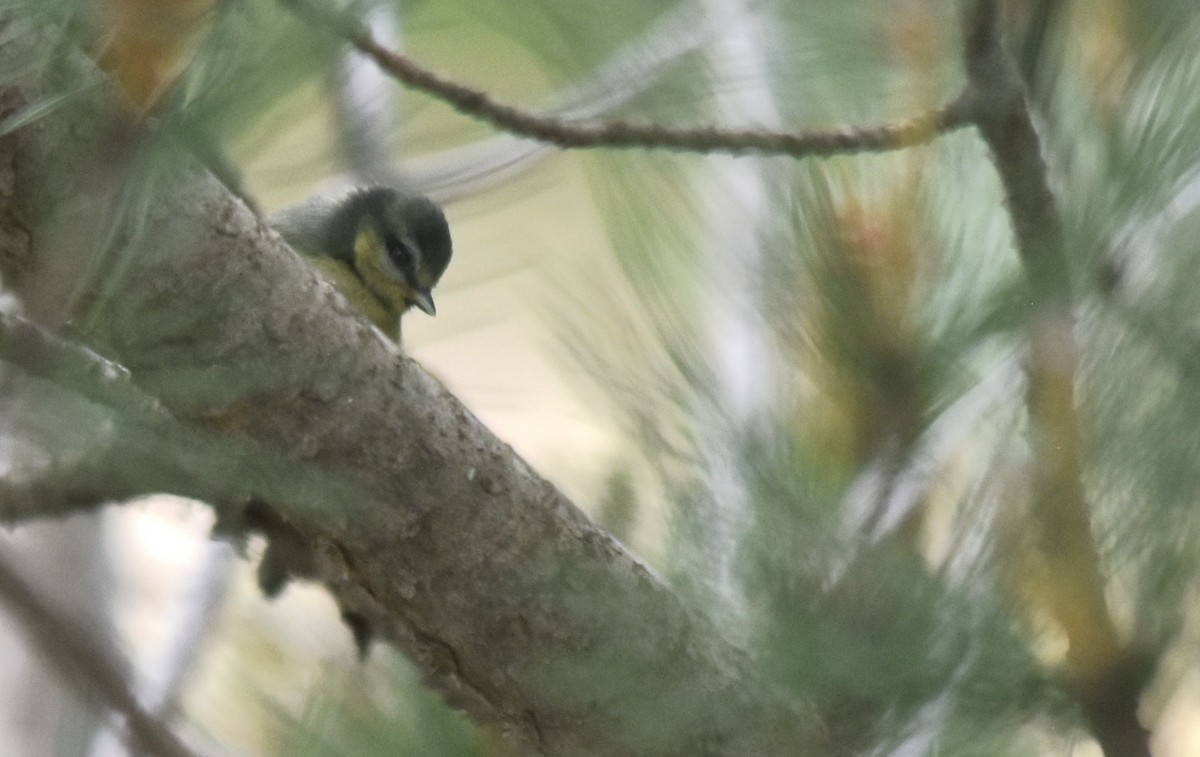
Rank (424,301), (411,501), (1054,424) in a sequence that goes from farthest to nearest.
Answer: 1. (424,301)
2. (411,501)
3. (1054,424)

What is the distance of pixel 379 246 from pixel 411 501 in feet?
2.81

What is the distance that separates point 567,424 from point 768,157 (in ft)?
0.73

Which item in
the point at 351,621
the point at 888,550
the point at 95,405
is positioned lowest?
the point at 351,621

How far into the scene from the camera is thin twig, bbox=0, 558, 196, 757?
494 millimetres

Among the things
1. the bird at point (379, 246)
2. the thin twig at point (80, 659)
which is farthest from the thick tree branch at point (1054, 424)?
the bird at point (379, 246)

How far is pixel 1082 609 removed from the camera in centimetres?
42

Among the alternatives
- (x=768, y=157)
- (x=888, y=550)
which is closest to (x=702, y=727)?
(x=888, y=550)

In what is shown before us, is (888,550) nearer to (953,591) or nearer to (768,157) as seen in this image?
(953,591)

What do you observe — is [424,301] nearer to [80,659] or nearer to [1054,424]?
[80,659]

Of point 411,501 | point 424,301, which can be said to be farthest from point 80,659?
point 424,301

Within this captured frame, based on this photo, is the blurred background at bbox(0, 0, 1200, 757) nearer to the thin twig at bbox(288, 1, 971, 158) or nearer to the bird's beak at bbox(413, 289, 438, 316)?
the thin twig at bbox(288, 1, 971, 158)

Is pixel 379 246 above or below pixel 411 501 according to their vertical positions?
below

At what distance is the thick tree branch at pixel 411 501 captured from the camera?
0.44m

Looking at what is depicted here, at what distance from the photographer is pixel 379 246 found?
1359 mm
